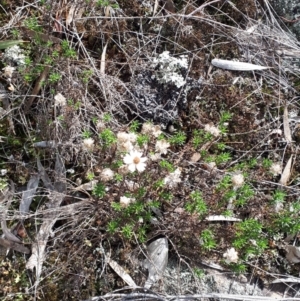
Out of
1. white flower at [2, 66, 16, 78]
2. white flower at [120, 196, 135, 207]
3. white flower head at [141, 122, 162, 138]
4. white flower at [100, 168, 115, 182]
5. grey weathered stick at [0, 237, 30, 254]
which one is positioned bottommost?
grey weathered stick at [0, 237, 30, 254]

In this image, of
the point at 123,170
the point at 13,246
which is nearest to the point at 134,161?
the point at 123,170

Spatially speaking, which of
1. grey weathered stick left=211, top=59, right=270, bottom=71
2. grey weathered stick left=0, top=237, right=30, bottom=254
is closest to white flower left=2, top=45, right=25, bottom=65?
grey weathered stick left=0, top=237, right=30, bottom=254

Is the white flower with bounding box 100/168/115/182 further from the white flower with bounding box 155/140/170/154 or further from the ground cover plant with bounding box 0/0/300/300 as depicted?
the white flower with bounding box 155/140/170/154

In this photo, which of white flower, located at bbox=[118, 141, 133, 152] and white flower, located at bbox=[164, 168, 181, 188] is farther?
white flower, located at bbox=[164, 168, 181, 188]

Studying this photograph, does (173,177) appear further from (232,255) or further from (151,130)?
(232,255)

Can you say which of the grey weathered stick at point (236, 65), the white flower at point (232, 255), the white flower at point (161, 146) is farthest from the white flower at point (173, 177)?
the grey weathered stick at point (236, 65)

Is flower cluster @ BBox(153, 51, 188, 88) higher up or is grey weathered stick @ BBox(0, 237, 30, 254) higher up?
flower cluster @ BBox(153, 51, 188, 88)

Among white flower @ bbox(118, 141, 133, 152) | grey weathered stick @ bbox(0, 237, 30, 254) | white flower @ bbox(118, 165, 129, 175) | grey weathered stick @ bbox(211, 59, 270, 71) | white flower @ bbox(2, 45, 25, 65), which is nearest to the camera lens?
white flower @ bbox(118, 141, 133, 152)

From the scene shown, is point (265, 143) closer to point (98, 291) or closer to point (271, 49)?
point (271, 49)
